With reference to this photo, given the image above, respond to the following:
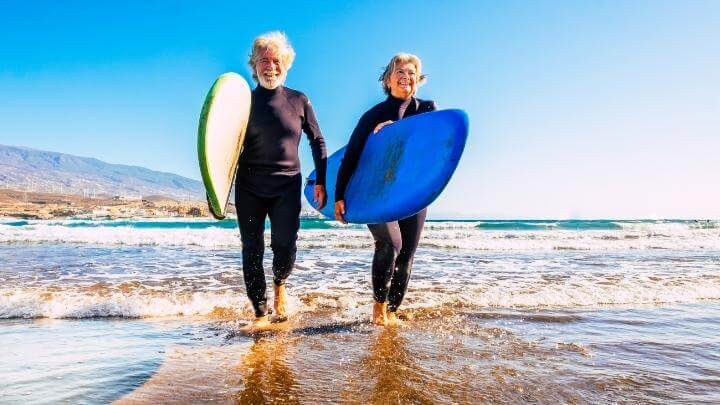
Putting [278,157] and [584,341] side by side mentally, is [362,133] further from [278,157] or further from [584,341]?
[584,341]

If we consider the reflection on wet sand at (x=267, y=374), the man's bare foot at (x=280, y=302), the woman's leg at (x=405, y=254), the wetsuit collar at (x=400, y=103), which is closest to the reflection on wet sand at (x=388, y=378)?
the reflection on wet sand at (x=267, y=374)

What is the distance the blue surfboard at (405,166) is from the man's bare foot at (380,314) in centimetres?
73

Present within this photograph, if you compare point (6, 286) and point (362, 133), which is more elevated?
point (362, 133)

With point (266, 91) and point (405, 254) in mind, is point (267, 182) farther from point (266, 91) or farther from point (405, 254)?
point (405, 254)

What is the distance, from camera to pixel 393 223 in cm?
378

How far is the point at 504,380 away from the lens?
2461mm

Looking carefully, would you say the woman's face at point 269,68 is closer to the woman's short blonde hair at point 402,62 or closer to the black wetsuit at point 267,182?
the black wetsuit at point 267,182

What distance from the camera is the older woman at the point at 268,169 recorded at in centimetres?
365

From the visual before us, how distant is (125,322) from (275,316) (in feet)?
4.40

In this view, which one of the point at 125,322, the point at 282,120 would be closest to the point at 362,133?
the point at 282,120

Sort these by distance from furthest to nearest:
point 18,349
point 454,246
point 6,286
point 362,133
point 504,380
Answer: point 454,246
point 6,286
point 362,133
point 18,349
point 504,380

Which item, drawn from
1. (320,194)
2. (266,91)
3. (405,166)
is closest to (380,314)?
(320,194)

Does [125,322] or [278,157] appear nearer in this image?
[278,157]

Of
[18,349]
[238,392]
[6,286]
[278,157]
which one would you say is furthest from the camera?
[6,286]
